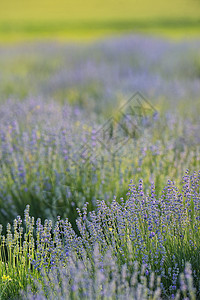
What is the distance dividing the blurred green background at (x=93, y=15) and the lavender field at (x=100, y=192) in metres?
14.6

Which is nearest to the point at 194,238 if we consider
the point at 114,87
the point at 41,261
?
the point at 41,261

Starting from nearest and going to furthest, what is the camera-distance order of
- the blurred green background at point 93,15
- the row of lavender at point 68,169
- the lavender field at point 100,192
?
the lavender field at point 100,192, the row of lavender at point 68,169, the blurred green background at point 93,15

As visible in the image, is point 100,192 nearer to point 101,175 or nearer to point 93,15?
point 101,175

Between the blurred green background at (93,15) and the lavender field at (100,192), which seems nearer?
the lavender field at (100,192)

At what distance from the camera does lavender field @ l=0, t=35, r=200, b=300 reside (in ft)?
6.35

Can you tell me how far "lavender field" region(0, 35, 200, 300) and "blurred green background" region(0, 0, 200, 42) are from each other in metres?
14.6

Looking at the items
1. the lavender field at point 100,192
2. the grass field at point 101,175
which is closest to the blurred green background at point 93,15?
the grass field at point 101,175

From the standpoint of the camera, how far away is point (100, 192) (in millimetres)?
2855

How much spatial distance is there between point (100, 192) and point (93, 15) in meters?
21.9

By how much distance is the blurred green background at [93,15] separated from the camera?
66.3 feet

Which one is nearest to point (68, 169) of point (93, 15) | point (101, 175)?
point (101, 175)

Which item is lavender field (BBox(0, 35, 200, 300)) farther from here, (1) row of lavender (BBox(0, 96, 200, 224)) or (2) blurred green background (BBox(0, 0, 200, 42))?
(2) blurred green background (BBox(0, 0, 200, 42))

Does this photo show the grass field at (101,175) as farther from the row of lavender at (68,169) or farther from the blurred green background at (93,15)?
the blurred green background at (93,15)

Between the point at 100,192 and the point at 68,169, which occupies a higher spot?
the point at 68,169
